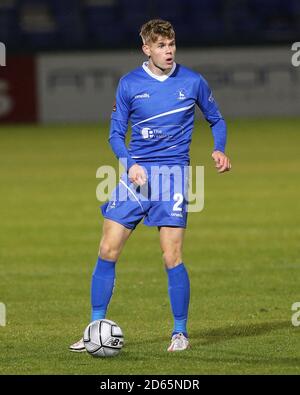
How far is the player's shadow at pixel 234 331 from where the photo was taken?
26.9 feet

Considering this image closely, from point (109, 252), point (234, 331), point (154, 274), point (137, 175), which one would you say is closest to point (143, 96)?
point (137, 175)

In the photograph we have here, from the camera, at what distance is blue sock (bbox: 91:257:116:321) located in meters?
7.80

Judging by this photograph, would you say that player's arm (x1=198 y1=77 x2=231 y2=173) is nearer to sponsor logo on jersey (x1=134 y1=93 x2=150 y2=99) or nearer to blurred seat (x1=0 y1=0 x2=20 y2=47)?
sponsor logo on jersey (x1=134 y1=93 x2=150 y2=99)

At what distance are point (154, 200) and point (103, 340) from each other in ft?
3.35

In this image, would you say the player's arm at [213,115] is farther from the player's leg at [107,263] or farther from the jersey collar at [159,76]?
the player's leg at [107,263]

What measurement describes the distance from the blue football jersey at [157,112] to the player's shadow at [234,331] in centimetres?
127

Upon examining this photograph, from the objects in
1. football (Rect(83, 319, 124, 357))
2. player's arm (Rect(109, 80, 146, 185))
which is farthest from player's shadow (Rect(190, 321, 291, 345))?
player's arm (Rect(109, 80, 146, 185))

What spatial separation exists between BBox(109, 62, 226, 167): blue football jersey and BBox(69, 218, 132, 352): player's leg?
0.49m

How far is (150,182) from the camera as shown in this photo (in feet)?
25.8

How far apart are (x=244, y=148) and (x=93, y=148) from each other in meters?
3.08

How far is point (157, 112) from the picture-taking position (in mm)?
7867

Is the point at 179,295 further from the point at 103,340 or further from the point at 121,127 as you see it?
the point at 121,127

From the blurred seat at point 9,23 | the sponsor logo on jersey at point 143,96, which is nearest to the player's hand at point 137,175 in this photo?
the sponsor logo on jersey at point 143,96
